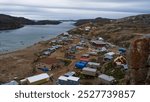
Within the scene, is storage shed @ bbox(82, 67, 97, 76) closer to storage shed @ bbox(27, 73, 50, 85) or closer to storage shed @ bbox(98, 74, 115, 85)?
→ storage shed @ bbox(98, 74, 115, 85)

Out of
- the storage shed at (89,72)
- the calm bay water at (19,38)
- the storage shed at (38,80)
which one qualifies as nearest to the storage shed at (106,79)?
the storage shed at (89,72)

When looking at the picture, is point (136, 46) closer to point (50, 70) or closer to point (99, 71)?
point (99, 71)

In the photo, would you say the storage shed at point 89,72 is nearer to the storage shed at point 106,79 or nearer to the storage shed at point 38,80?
the storage shed at point 106,79

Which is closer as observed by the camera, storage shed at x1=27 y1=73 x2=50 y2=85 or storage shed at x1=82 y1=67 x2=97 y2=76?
storage shed at x1=27 y1=73 x2=50 y2=85

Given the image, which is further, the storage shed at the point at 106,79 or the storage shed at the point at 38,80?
the storage shed at the point at 38,80

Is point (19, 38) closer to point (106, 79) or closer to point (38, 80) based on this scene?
point (38, 80)

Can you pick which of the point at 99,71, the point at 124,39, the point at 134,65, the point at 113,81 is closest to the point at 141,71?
the point at 134,65

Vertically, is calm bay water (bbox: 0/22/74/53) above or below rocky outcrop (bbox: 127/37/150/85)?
below

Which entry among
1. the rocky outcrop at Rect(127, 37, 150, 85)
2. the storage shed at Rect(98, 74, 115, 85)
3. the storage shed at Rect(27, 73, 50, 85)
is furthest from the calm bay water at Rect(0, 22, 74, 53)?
the rocky outcrop at Rect(127, 37, 150, 85)

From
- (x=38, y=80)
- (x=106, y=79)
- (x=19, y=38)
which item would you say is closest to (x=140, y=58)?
(x=106, y=79)
